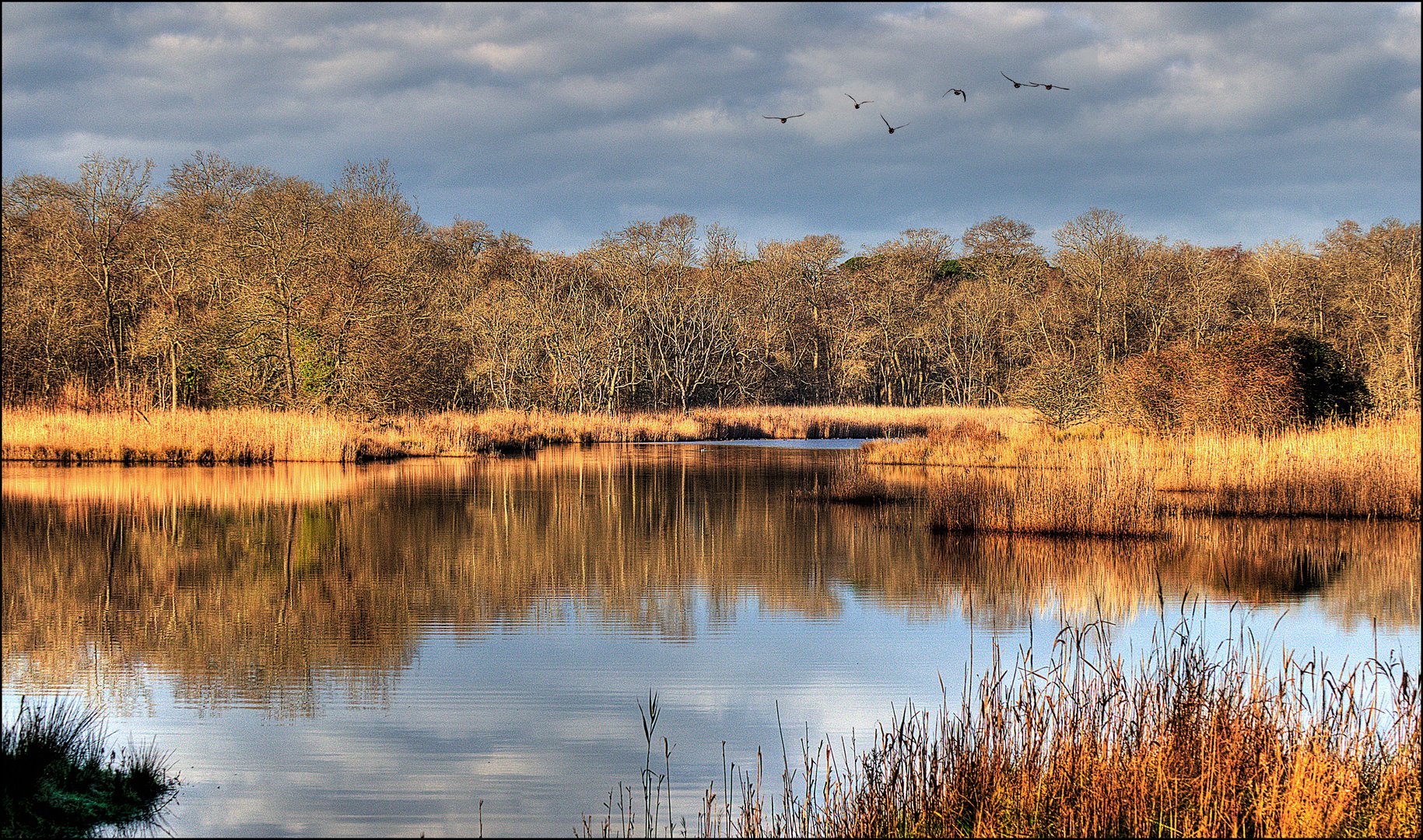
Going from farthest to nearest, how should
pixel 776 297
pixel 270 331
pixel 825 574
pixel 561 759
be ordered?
pixel 776 297, pixel 270 331, pixel 825 574, pixel 561 759

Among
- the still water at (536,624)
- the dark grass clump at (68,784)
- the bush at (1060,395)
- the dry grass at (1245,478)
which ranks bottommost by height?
the still water at (536,624)

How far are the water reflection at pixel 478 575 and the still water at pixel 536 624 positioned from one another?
6 centimetres

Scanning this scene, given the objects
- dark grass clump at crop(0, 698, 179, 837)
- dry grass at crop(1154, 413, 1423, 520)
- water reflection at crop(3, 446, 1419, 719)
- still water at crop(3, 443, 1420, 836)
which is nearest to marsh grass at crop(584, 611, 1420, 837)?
still water at crop(3, 443, 1420, 836)

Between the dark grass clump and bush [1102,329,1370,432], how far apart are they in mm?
20656

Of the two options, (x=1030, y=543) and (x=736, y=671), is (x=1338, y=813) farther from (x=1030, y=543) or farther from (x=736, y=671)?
(x=1030, y=543)

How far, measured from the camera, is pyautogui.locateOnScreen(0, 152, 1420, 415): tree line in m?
34.0

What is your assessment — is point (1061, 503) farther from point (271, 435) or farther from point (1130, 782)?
point (271, 435)

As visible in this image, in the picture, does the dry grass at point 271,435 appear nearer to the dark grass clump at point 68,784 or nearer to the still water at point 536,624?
the still water at point 536,624

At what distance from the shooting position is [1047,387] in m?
29.5

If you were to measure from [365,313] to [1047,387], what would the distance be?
2062 cm

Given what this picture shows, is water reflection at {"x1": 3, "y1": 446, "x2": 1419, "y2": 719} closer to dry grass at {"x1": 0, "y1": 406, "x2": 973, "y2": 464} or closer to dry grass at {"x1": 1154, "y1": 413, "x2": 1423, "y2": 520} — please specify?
dry grass at {"x1": 1154, "y1": 413, "x2": 1423, "y2": 520}

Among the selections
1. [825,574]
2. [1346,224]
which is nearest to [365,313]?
[825,574]

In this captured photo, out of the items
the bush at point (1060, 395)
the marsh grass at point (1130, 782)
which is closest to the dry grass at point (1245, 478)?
the bush at point (1060, 395)

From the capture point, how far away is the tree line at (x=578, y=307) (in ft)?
112
